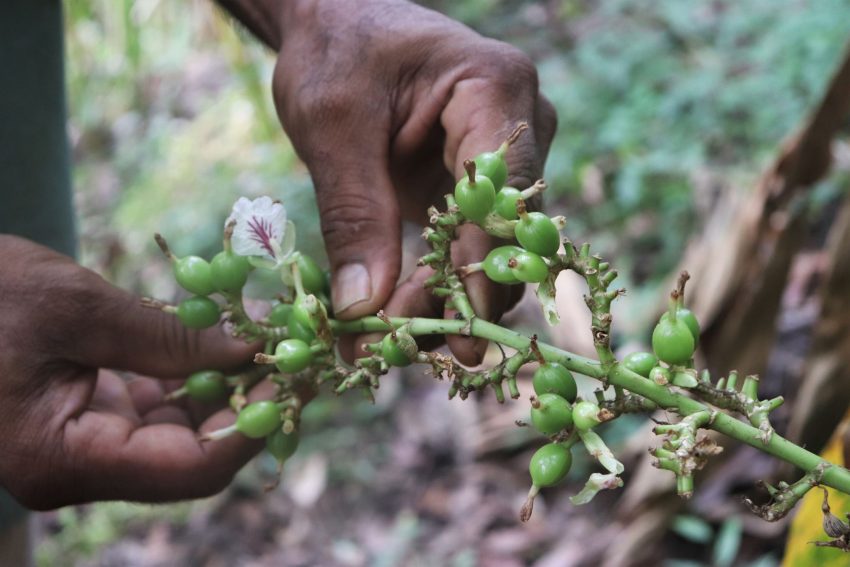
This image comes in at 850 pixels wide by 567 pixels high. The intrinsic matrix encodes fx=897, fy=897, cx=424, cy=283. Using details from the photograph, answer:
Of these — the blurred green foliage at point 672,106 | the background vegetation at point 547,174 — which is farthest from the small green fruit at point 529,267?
the blurred green foliage at point 672,106

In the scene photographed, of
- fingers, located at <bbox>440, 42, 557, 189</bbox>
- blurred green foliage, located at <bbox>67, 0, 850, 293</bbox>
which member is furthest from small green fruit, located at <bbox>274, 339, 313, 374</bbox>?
blurred green foliage, located at <bbox>67, 0, 850, 293</bbox>

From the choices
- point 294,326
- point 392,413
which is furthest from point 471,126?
point 392,413

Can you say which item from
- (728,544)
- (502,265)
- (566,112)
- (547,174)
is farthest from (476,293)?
(566,112)

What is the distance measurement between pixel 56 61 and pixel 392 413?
1810 millimetres

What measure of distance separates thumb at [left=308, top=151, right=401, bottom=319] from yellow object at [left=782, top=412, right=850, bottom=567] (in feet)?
2.06

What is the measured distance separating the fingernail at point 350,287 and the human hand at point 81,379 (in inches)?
6.9

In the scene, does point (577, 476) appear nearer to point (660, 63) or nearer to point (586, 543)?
point (586, 543)

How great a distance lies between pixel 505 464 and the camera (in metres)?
2.95

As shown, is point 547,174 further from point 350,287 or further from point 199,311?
point 199,311

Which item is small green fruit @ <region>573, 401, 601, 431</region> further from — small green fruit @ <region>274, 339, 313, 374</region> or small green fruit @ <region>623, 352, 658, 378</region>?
small green fruit @ <region>274, 339, 313, 374</region>

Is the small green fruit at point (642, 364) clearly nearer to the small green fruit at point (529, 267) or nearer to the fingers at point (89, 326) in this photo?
the small green fruit at point (529, 267)

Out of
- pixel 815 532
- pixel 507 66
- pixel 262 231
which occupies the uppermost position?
pixel 507 66

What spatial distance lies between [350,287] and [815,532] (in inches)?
26.9

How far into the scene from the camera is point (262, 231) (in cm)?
112
